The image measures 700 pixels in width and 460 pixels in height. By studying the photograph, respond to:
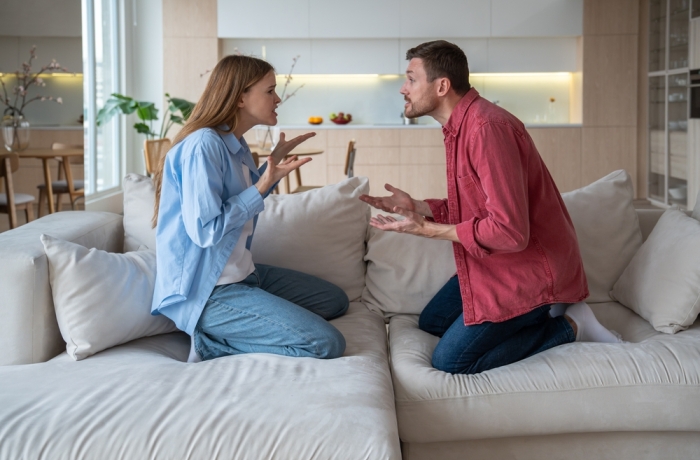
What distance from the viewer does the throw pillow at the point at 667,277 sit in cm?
237

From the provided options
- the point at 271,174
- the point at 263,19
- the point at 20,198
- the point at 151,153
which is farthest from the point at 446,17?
the point at 271,174

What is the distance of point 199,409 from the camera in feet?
5.86

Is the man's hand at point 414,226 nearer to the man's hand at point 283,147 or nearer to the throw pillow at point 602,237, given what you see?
the man's hand at point 283,147

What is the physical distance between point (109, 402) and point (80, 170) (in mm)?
3438

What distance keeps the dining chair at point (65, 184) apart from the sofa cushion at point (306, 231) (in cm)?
157

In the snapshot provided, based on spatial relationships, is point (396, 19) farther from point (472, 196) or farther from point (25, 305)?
point (25, 305)

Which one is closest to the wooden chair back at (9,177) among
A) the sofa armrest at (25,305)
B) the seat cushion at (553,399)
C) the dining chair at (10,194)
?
the dining chair at (10,194)

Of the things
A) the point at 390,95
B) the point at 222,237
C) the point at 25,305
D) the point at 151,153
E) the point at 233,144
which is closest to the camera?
the point at 25,305

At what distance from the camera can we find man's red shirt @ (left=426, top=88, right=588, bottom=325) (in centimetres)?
207

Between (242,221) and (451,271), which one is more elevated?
(242,221)

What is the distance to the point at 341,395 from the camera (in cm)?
187

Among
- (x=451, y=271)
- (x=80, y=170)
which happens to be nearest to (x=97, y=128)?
(x=80, y=170)

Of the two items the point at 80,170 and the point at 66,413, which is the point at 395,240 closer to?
the point at 66,413

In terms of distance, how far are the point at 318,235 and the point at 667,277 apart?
1175mm
